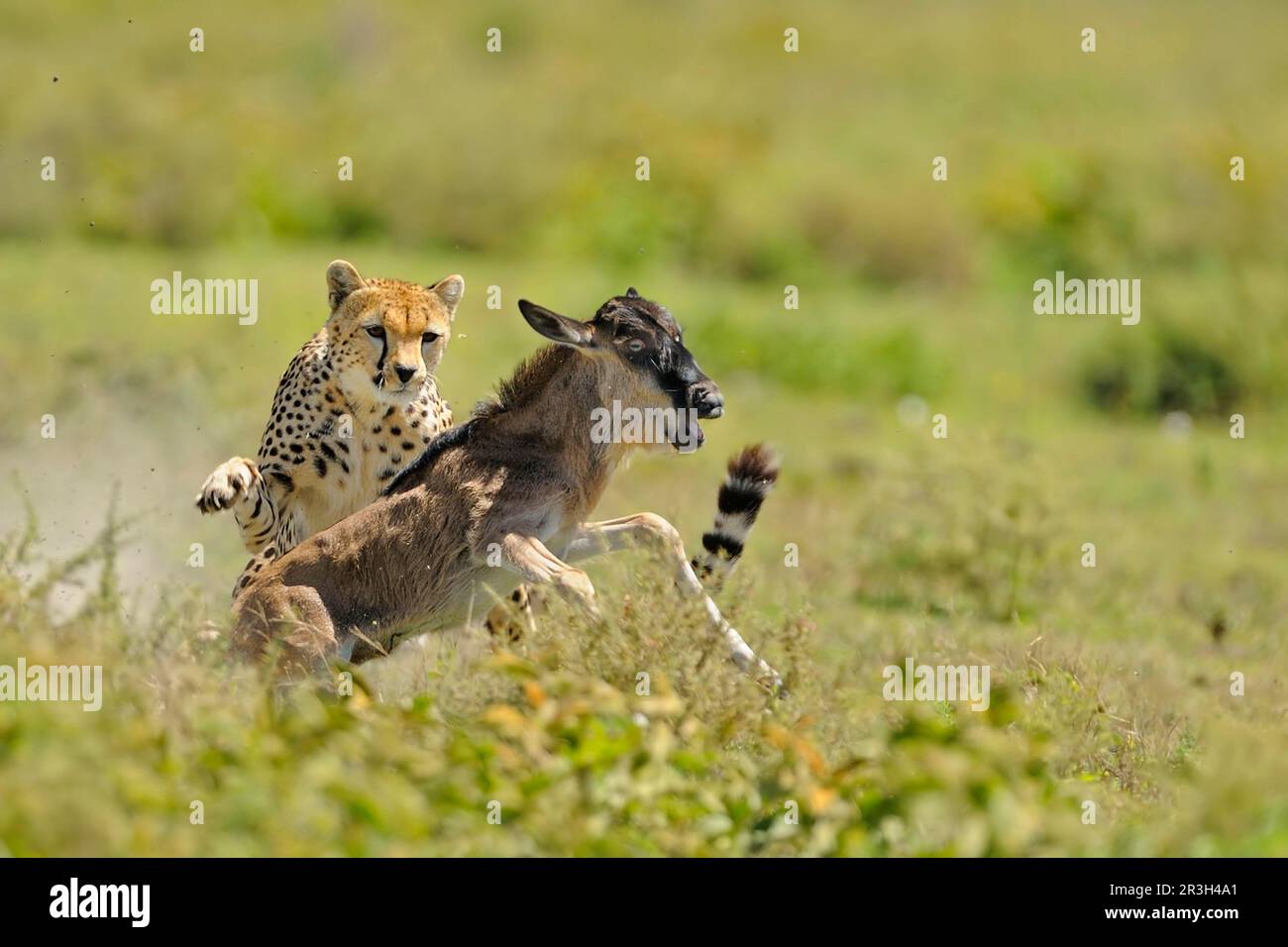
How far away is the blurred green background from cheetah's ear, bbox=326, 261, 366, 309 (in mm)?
Result: 1424

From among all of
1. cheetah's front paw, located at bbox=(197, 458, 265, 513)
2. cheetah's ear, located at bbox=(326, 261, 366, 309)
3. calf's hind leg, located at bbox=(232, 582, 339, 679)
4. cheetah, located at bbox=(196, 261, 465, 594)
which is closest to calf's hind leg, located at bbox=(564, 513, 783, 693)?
calf's hind leg, located at bbox=(232, 582, 339, 679)

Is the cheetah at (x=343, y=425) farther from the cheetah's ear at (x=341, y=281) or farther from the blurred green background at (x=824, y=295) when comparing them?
the blurred green background at (x=824, y=295)

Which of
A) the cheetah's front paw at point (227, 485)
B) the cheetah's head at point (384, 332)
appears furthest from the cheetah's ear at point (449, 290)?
the cheetah's front paw at point (227, 485)

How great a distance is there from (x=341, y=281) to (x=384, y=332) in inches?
16.0

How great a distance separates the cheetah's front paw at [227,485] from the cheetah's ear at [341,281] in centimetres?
87

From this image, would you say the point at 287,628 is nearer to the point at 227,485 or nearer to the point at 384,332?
the point at 227,485

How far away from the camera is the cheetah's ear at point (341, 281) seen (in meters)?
8.53

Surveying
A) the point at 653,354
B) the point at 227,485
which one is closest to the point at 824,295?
the point at 227,485

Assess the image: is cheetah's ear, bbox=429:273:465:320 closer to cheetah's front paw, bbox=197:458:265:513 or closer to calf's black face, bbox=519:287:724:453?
Answer: cheetah's front paw, bbox=197:458:265:513

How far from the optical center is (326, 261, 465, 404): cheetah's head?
822cm
